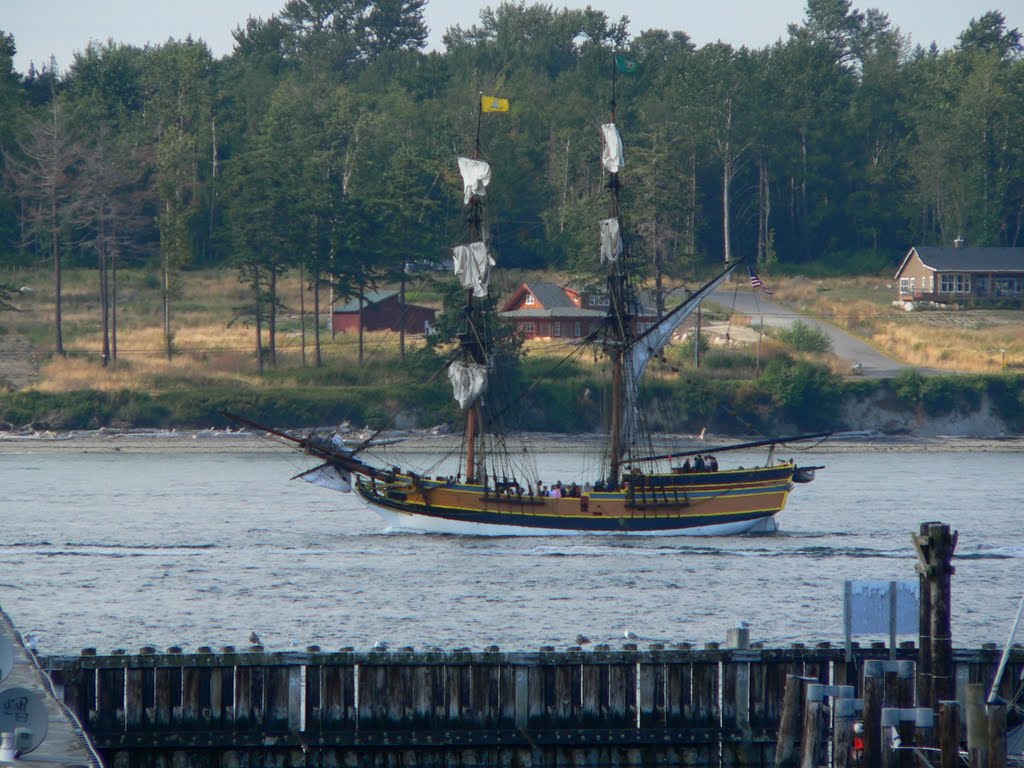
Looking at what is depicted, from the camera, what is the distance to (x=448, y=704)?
2092cm

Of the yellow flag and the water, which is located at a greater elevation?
the yellow flag

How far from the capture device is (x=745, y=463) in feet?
324

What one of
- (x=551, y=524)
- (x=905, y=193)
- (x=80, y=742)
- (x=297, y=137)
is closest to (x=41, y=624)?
(x=80, y=742)

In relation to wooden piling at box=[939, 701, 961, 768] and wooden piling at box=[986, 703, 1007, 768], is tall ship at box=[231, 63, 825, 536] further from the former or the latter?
wooden piling at box=[986, 703, 1007, 768]

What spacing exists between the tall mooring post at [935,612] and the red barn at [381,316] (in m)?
89.8

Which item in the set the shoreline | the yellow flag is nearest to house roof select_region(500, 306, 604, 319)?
the shoreline

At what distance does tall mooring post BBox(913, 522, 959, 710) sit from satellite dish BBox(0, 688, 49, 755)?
996 cm

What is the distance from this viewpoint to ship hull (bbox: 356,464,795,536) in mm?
58500

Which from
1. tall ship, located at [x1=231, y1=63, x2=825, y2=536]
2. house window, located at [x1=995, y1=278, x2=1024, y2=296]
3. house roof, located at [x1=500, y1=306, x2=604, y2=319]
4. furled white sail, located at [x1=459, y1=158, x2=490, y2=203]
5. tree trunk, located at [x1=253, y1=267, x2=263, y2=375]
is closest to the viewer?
tall ship, located at [x1=231, y1=63, x2=825, y2=536]

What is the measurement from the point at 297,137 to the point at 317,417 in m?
30.9

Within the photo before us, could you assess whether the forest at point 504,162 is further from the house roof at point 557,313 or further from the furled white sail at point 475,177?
the furled white sail at point 475,177

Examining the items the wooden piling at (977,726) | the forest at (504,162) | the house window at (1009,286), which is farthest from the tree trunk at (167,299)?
the wooden piling at (977,726)

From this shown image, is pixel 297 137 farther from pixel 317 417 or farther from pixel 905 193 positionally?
pixel 905 193

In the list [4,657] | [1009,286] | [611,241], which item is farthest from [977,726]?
[1009,286]
